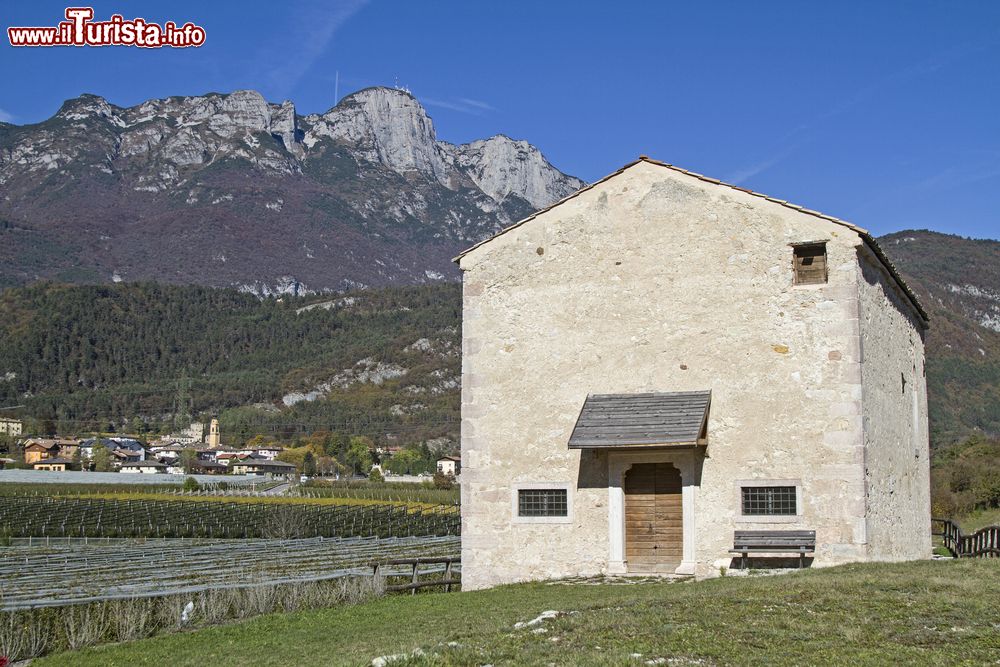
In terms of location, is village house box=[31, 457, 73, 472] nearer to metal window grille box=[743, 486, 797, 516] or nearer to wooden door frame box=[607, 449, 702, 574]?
wooden door frame box=[607, 449, 702, 574]

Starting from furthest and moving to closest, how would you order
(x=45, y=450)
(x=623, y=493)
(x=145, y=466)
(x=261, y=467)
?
(x=45, y=450), (x=261, y=467), (x=145, y=466), (x=623, y=493)

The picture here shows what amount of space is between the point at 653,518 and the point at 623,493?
707 millimetres

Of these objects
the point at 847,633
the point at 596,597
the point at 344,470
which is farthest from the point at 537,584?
the point at 344,470

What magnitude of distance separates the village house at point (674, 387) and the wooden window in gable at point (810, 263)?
0.08 feet

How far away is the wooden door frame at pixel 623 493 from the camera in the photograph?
738 inches

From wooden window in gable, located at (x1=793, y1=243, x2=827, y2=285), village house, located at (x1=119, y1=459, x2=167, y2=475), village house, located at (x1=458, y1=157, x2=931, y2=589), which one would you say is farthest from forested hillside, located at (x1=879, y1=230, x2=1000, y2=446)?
village house, located at (x1=119, y1=459, x2=167, y2=475)

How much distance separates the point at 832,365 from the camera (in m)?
18.3

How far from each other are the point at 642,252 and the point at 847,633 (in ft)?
35.1

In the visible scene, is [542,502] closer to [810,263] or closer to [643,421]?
[643,421]

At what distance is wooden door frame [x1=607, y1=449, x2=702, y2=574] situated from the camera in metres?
18.7

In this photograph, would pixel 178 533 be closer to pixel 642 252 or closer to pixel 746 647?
pixel 642 252

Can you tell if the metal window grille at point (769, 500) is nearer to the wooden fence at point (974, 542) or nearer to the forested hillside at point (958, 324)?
the wooden fence at point (974, 542)

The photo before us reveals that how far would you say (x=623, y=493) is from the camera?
19500mm

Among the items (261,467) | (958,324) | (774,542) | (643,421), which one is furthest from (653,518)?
(261,467)
